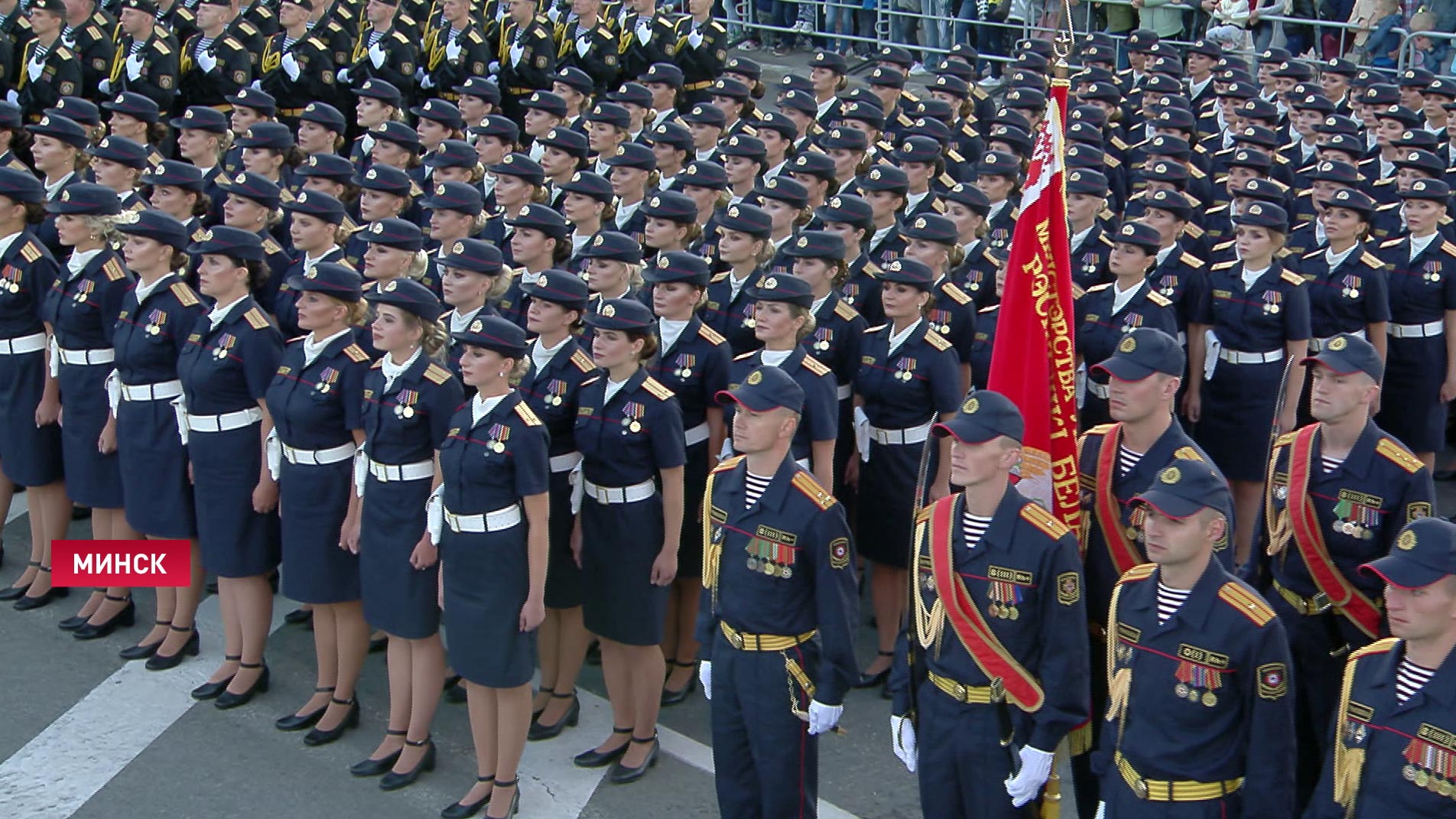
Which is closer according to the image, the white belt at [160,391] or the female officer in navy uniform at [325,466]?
the female officer in navy uniform at [325,466]

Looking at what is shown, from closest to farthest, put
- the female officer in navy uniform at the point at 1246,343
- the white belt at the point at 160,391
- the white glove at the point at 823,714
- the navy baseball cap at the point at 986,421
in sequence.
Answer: the navy baseball cap at the point at 986,421, the white glove at the point at 823,714, the white belt at the point at 160,391, the female officer in navy uniform at the point at 1246,343

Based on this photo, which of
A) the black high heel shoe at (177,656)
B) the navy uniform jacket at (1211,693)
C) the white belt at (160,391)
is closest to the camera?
the navy uniform jacket at (1211,693)

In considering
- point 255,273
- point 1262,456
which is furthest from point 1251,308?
point 255,273

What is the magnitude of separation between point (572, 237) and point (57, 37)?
611cm

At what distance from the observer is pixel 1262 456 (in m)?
8.49

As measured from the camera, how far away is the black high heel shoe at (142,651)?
7.71 meters

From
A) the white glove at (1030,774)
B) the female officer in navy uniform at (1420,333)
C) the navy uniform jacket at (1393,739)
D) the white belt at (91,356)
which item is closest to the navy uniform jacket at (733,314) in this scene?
the white belt at (91,356)

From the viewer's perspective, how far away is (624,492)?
21.9 ft

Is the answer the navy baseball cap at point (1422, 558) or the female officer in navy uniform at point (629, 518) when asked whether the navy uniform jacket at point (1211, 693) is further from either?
the female officer in navy uniform at point (629, 518)

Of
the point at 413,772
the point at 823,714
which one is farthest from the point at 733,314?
the point at 823,714

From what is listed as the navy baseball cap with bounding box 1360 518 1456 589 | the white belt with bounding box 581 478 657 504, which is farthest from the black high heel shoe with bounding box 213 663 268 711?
the navy baseball cap with bounding box 1360 518 1456 589

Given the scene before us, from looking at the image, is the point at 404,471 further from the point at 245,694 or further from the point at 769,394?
the point at 769,394

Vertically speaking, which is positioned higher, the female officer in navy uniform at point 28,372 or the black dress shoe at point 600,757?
the female officer in navy uniform at point 28,372

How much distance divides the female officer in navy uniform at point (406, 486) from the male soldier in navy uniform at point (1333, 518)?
3.07 m
